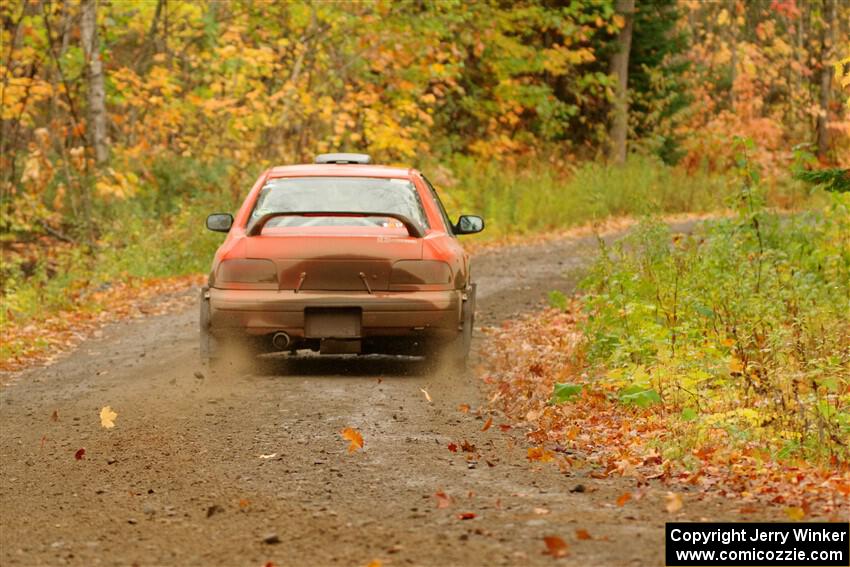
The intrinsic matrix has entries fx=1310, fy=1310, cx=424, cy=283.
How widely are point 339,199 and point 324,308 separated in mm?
1177

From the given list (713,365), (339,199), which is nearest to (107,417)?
(339,199)

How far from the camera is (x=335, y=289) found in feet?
32.8

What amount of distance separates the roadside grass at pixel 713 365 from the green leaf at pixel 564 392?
18 mm

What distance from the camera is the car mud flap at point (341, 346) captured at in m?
10.0

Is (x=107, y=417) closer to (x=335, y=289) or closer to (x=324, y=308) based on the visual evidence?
(x=324, y=308)

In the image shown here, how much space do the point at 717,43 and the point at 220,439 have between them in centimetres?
4713

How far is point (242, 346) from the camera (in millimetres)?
10281

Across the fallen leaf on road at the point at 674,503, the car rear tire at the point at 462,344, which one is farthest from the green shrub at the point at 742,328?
the fallen leaf on road at the point at 674,503

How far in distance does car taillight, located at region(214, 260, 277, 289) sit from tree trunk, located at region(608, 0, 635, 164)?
→ 73.8 ft

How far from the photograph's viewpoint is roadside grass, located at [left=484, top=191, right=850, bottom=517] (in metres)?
7.04

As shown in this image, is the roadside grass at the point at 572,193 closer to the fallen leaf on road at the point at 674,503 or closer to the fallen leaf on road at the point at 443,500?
the fallen leaf on road at the point at 443,500

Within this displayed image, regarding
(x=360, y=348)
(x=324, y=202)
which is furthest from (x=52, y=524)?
(x=324, y=202)

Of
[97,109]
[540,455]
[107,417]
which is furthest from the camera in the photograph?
[97,109]

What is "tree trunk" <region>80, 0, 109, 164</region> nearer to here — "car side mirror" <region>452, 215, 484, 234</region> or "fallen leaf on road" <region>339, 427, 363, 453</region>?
"car side mirror" <region>452, 215, 484, 234</region>
